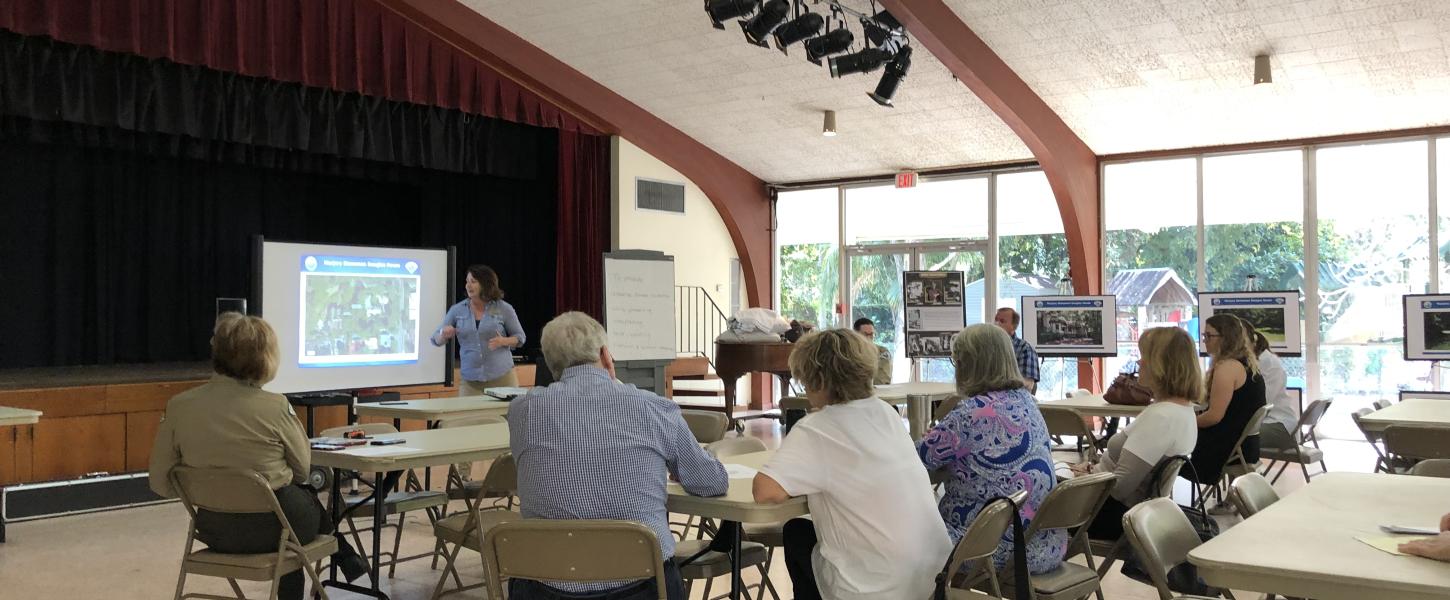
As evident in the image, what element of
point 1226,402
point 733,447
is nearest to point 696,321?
point 1226,402

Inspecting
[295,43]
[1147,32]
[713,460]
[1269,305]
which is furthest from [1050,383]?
[713,460]

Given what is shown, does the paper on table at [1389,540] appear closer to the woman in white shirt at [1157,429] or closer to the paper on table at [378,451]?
the woman in white shirt at [1157,429]

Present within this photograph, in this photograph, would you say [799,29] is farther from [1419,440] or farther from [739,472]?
[739,472]

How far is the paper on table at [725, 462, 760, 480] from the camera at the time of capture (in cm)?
316

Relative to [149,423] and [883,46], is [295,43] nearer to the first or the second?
[149,423]

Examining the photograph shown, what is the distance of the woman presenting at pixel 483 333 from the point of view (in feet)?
22.0

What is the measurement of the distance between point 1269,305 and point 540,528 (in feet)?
27.2

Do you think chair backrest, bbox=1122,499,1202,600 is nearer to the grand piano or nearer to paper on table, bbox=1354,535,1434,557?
paper on table, bbox=1354,535,1434,557

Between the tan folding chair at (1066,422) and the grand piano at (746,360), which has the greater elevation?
the grand piano at (746,360)

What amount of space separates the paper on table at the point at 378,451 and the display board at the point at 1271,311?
24.0 feet

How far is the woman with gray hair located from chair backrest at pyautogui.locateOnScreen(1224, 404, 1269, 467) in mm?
2147

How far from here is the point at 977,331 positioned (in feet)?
10.7

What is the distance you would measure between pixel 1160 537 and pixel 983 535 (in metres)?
0.41

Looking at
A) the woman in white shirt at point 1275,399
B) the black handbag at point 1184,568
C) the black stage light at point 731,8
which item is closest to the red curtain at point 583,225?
the black stage light at point 731,8
